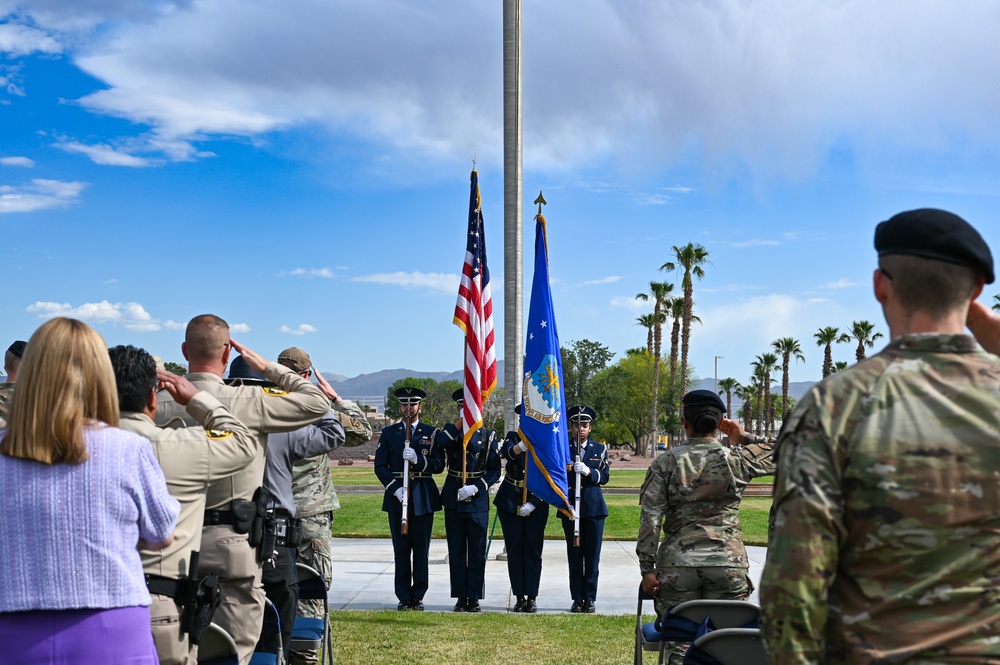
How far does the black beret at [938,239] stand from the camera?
2.27m

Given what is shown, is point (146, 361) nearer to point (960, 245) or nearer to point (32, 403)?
point (32, 403)

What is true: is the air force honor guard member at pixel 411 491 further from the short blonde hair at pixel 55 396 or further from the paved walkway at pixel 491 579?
the short blonde hair at pixel 55 396

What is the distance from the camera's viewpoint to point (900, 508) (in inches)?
86.0

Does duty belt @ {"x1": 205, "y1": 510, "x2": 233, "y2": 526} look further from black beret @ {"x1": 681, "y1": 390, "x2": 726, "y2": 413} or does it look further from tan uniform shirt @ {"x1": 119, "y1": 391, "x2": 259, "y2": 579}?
black beret @ {"x1": 681, "y1": 390, "x2": 726, "y2": 413}

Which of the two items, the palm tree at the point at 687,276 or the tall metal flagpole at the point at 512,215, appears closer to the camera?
the tall metal flagpole at the point at 512,215

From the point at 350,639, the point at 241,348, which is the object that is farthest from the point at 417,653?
the point at 241,348

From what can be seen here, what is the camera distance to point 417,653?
25.2 ft

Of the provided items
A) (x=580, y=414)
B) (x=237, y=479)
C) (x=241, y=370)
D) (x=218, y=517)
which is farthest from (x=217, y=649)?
(x=580, y=414)

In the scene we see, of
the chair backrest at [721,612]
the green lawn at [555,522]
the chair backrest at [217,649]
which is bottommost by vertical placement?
the green lawn at [555,522]

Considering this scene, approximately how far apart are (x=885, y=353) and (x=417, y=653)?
19.9 ft

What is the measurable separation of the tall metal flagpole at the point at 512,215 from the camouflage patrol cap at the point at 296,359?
5.13m

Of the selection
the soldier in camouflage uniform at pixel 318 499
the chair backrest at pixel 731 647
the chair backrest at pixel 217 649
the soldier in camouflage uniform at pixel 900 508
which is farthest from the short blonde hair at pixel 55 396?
the soldier in camouflage uniform at pixel 318 499

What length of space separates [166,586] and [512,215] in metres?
9.65

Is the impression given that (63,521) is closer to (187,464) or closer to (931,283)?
(187,464)
